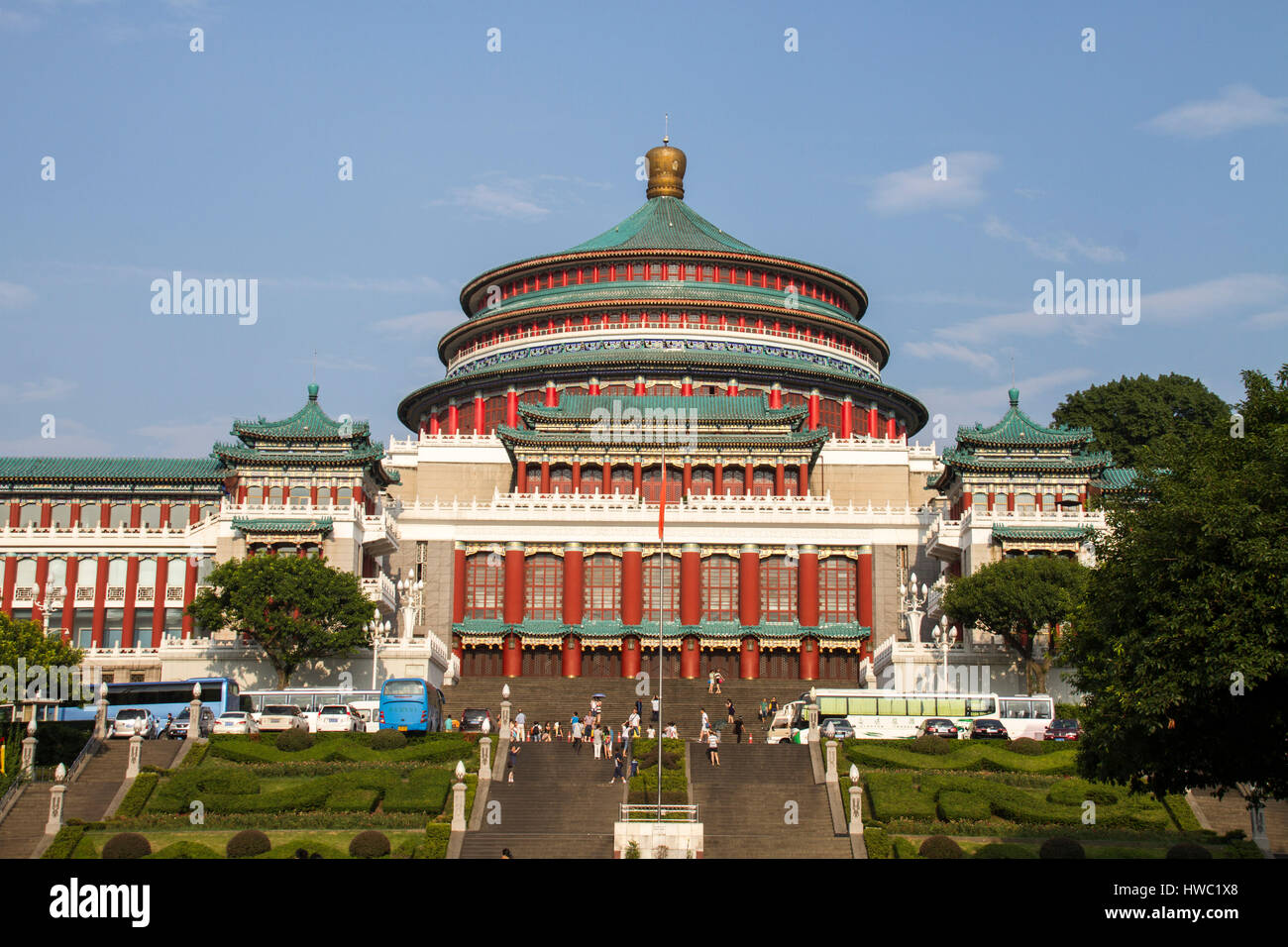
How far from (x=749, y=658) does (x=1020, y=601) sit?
57.9ft

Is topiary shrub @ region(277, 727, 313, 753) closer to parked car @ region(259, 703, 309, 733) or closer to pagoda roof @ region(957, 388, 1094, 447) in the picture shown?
parked car @ region(259, 703, 309, 733)

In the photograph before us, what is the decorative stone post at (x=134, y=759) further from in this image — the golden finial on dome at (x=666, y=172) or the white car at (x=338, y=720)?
the golden finial on dome at (x=666, y=172)

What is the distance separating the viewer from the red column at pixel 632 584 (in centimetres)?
8475

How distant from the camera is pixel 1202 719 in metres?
36.1

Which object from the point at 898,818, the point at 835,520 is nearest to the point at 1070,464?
the point at 835,520

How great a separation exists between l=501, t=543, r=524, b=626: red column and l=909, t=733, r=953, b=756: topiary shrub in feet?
105

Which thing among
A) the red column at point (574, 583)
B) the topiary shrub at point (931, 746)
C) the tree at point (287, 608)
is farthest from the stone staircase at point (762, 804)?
the red column at point (574, 583)

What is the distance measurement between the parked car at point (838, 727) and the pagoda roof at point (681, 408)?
3146cm

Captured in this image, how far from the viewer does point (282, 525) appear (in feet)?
265

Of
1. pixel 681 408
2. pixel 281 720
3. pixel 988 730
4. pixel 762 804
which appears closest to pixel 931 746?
pixel 988 730
